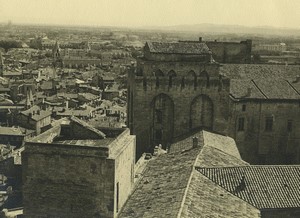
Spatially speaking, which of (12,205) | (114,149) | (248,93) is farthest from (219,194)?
(12,205)

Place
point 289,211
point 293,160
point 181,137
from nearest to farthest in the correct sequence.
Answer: point 289,211, point 181,137, point 293,160

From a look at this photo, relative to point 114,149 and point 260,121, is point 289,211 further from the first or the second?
point 260,121

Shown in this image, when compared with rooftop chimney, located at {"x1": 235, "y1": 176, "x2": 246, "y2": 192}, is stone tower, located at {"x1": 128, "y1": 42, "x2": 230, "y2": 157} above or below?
above

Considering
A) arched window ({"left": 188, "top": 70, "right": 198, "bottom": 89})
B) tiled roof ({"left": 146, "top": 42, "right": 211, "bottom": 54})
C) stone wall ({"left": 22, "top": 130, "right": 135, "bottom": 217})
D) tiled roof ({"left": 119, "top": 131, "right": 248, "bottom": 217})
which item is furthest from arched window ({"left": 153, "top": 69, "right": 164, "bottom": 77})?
stone wall ({"left": 22, "top": 130, "right": 135, "bottom": 217})

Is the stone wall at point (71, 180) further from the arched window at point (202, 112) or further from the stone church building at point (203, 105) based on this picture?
the arched window at point (202, 112)

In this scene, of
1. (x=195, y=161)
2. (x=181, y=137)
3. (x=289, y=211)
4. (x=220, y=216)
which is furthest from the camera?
(x=181, y=137)

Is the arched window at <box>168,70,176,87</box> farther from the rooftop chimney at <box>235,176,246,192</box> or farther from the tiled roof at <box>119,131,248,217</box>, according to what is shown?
the rooftop chimney at <box>235,176,246,192</box>

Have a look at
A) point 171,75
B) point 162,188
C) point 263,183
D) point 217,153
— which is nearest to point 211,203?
point 162,188
